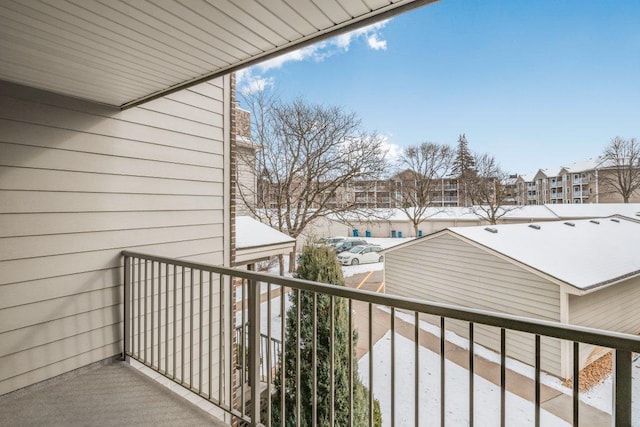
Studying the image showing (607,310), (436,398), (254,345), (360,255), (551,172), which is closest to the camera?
(254,345)

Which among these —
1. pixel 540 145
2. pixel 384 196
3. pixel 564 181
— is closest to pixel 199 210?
pixel 384 196

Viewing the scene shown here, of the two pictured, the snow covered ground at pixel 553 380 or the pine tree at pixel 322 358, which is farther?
the snow covered ground at pixel 553 380

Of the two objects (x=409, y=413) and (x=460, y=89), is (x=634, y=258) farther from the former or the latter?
(x=460, y=89)

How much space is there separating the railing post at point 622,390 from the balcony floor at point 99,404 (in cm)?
203

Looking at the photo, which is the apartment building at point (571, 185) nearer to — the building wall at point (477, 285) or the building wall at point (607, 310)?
the building wall at point (607, 310)

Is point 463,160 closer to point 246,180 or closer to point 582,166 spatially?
point 582,166

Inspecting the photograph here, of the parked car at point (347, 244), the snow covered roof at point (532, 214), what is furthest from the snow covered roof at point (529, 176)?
the parked car at point (347, 244)

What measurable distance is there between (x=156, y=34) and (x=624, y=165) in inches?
1101

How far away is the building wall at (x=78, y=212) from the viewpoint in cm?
231

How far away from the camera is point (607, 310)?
25.8 ft

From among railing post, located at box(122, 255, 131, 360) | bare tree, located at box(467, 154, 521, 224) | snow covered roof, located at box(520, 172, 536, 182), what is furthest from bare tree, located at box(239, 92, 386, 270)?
snow covered roof, located at box(520, 172, 536, 182)

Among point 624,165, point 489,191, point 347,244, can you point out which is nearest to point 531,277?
point 347,244

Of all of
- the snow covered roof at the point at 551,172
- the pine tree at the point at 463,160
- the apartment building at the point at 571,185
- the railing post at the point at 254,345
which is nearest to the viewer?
the railing post at the point at 254,345

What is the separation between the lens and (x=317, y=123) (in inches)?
509
